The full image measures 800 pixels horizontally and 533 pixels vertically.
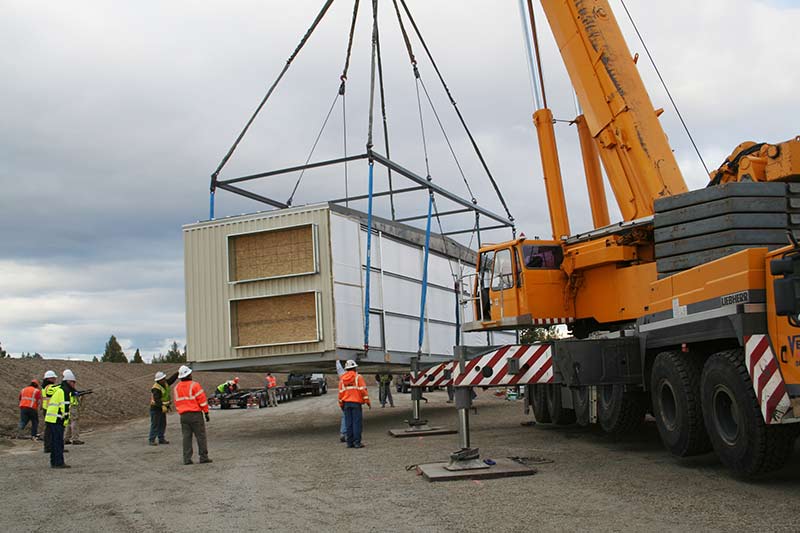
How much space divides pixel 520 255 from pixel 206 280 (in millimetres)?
6803

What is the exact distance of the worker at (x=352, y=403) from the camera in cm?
1391

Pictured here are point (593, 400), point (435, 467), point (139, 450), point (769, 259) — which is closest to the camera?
point (769, 259)

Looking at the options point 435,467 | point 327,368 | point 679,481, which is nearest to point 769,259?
point 679,481

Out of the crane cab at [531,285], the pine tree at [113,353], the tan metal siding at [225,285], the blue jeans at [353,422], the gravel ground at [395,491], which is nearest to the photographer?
the gravel ground at [395,491]

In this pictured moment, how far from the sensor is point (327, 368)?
55.9 ft

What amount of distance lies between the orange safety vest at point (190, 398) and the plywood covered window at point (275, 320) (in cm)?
300

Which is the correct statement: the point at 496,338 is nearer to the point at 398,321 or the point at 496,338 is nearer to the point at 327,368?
the point at 398,321

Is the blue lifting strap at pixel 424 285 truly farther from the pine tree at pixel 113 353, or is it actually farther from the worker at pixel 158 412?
the pine tree at pixel 113 353

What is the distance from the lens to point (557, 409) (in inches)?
588

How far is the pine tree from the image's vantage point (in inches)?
2240

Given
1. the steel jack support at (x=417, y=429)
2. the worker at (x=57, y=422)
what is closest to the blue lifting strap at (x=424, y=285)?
the steel jack support at (x=417, y=429)

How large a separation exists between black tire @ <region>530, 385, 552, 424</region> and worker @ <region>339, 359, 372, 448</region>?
3.67 metres

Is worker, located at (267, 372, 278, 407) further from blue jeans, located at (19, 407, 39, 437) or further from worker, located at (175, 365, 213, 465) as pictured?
worker, located at (175, 365, 213, 465)

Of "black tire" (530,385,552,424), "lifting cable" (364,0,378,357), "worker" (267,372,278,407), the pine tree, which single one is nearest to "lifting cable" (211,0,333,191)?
"lifting cable" (364,0,378,357)
